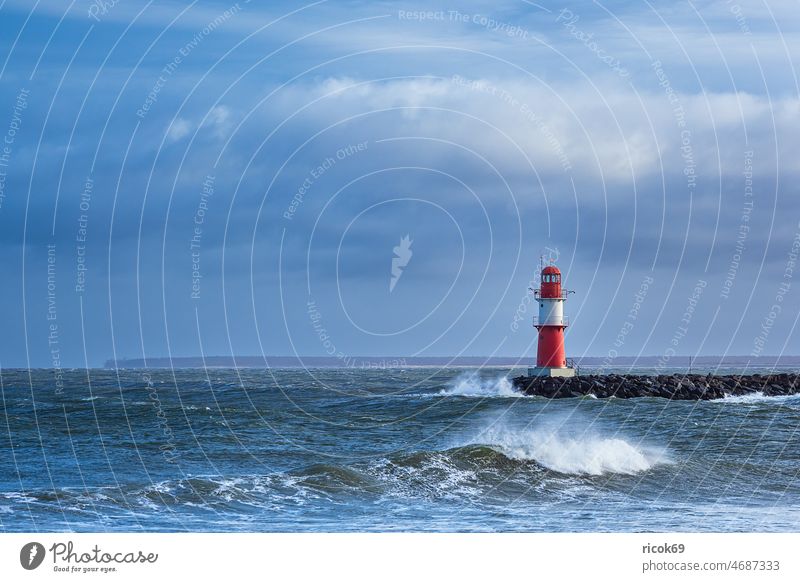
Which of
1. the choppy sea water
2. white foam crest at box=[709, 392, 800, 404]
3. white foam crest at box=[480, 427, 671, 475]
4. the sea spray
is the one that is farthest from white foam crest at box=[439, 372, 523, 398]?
white foam crest at box=[480, 427, 671, 475]

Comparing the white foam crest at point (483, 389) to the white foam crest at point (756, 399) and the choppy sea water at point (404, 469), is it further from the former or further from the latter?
the choppy sea water at point (404, 469)

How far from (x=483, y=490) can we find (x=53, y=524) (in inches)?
374

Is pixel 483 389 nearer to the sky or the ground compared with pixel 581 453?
nearer to the ground

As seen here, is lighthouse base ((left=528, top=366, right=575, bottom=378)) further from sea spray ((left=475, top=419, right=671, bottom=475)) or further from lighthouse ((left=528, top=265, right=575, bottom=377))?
sea spray ((left=475, top=419, right=671, bottom=475))

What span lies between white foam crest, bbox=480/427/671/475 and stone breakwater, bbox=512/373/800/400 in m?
20.9

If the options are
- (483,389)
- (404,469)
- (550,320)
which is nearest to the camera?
(404,469)

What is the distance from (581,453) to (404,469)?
5151 millimetres

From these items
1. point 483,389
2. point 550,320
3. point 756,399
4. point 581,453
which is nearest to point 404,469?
point 581,453

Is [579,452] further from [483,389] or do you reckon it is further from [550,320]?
[483,389]

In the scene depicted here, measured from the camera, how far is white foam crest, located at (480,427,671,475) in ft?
89.4

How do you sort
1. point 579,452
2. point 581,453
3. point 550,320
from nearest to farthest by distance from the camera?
point 581,453, point 579,452, point 550,320

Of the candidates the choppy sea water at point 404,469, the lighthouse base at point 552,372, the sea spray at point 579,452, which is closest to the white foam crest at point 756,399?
the lighthouse base at point 552,372

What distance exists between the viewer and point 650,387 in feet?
182
